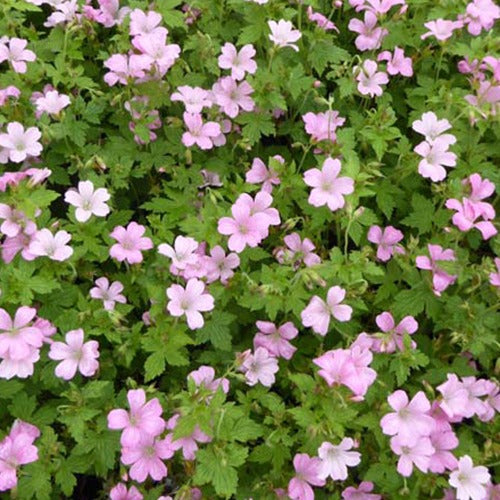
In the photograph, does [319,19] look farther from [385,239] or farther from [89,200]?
[89,200]

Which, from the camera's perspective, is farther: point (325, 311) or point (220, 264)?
point (220, 264)

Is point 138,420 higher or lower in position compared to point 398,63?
lower

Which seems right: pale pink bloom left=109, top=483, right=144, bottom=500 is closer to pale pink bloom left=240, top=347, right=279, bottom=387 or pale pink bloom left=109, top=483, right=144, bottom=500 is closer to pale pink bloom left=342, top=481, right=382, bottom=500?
pale pink bloom left=240, top=347, right=279, bottom=387

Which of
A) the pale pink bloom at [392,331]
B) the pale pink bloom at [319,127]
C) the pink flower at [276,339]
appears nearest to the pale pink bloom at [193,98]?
the pale pink bloom at [319,127]

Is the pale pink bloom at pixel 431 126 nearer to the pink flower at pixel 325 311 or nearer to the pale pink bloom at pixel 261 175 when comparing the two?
the pale pink bloom at pixel 261 175

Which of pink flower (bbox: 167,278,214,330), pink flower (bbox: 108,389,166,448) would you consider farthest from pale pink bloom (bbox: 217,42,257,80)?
pink flower (bbox: 108,389,166,448)

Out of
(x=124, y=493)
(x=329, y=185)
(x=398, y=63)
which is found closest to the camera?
(x=124, y=493)

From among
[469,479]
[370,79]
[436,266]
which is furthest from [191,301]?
[370,79]
